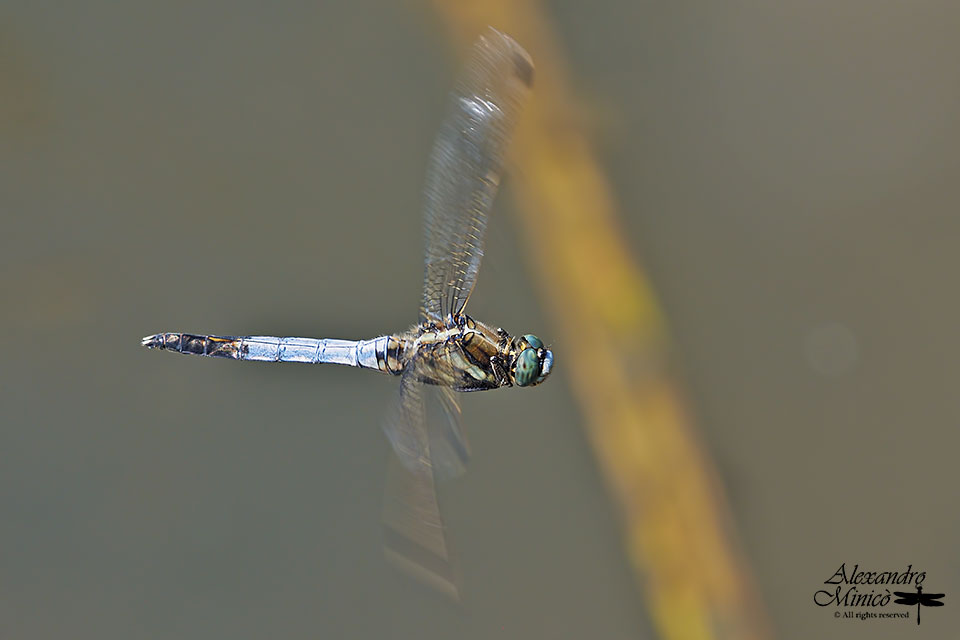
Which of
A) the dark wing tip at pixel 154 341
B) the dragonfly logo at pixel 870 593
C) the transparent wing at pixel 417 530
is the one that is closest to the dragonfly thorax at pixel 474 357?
the transparent wing at pixel 417 530

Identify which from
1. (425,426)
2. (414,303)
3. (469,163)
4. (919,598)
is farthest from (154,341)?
(919,598)

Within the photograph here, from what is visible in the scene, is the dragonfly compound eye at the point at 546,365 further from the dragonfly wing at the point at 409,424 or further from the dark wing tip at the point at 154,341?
the dark wing tip at the point at 154,341

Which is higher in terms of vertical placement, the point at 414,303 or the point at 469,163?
the point at 469,163

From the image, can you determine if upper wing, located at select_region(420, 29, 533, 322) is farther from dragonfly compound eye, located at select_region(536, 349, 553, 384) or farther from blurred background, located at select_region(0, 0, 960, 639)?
dragonfly compound eye, located at select_region(536, 349, 553, 384)

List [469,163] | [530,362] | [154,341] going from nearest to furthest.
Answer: [469,163], [530,362], [154,341]

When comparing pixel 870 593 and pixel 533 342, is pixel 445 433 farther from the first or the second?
pixel 870 593

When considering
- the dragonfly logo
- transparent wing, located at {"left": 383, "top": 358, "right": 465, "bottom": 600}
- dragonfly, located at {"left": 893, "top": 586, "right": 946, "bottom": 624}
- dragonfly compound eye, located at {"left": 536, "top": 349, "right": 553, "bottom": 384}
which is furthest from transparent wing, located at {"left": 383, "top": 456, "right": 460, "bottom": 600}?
dragonfly, located at {"left": 893, "top": 586, "right": 946, "bottom": 624}
